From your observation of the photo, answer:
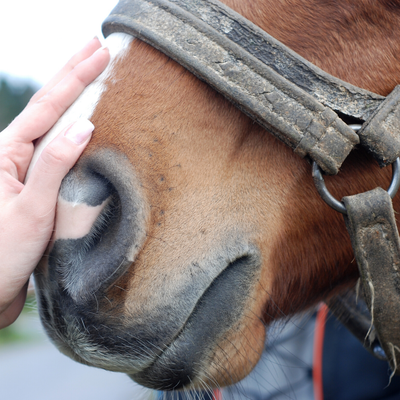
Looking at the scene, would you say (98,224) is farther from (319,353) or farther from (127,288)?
(319,353)

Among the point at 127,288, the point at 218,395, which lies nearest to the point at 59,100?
the point at 127,288

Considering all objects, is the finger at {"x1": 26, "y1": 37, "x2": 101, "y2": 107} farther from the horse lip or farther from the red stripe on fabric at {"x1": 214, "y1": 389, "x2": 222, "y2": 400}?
the red stripe on fabric at {"x1": 214, "y1": 389, "x2": 222, "y2": 400}

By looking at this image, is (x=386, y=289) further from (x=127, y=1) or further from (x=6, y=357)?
(x=6, y=357)

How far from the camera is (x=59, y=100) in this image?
94 cm

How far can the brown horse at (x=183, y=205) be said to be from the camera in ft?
2.63

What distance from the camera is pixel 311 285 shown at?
1056 mm

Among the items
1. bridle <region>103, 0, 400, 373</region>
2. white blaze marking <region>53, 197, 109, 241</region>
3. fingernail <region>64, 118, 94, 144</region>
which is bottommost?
white blaze marking <region>53, 197, 109, 241</region>

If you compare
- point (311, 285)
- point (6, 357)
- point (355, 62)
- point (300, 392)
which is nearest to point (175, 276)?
point (311, 285)

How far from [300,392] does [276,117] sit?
122 centimetres

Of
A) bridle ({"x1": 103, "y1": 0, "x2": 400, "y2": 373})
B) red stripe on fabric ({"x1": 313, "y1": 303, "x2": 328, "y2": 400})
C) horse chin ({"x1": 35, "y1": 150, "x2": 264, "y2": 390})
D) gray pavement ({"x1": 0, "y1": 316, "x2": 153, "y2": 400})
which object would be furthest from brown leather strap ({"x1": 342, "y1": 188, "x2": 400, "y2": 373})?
gray pavement ({"x1": 0, "y1": 316, "x2": 153, "y2": 400})

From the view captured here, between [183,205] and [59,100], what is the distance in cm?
41

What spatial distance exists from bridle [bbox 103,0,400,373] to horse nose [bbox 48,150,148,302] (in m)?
0.28

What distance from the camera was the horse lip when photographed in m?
0.85

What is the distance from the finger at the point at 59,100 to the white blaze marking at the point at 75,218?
247mm
